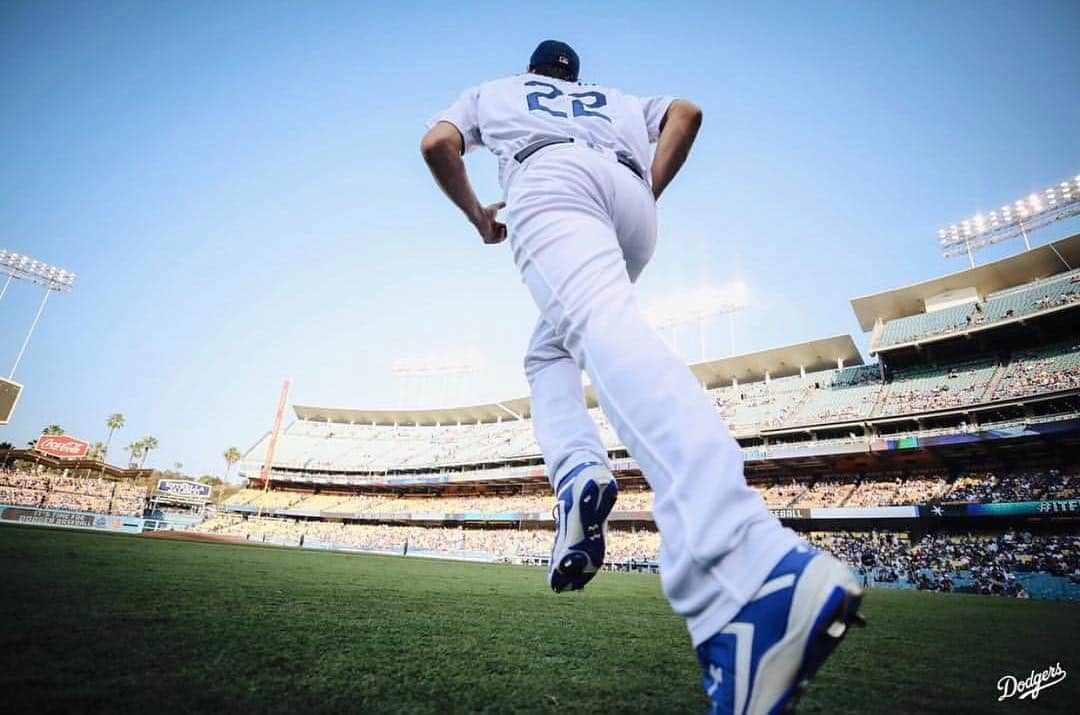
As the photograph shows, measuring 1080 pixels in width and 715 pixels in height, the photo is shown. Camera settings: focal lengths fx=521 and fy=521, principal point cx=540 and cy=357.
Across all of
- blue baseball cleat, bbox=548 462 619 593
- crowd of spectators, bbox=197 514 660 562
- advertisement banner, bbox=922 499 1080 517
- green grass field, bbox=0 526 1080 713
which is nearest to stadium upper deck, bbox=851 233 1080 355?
advertisement banner, bbox=922 499 1080 517

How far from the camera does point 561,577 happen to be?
1.35 m

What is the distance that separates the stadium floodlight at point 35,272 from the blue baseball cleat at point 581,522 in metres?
43.7

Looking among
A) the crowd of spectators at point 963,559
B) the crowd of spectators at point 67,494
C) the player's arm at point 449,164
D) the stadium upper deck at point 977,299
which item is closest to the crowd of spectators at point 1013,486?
the crowd of spectators at point 963,559

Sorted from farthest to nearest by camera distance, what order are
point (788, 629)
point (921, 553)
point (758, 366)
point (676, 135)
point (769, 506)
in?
point (758, 366), point (769, 506), point (921, 553), point (676, 135), point (788, 629)

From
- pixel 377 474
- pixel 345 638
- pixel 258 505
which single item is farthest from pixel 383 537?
pixel 345 638

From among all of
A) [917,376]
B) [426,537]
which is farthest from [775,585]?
[426,537]

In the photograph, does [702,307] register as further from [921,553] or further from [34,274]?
[34,274]

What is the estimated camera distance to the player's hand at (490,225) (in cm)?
169

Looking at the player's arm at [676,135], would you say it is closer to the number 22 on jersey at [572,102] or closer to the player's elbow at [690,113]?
the player's elbow at [690,113]

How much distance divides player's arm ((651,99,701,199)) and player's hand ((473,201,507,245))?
0.51m

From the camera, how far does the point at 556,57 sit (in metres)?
1.58

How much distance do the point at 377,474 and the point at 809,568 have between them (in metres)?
41.7

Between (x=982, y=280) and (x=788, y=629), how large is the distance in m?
32.2

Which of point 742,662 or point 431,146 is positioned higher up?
point 431,146
